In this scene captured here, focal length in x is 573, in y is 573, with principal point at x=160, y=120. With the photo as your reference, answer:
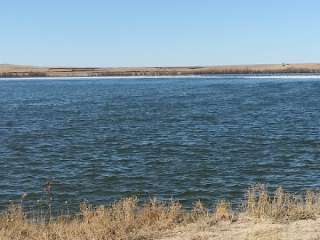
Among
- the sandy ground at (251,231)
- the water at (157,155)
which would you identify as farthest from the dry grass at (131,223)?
the water at (157,155)

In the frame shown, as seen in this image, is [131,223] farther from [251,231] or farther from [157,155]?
[157,155]

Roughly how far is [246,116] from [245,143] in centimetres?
1631

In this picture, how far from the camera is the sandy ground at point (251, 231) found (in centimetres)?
1096

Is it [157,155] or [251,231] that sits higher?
[251,231]

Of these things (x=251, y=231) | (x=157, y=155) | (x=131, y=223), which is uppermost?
(x=251, y=231)

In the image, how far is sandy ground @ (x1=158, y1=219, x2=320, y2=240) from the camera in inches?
432

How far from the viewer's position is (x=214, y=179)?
Result: 21062mm

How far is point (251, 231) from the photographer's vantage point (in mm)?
11383

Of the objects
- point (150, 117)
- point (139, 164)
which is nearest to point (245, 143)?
point (139, 164)

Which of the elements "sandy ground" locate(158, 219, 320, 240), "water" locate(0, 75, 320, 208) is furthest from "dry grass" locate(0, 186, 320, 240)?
"water" locate(0, 75, 320, 208)

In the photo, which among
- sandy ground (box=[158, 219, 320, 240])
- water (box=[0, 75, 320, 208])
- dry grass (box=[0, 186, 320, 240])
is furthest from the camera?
water (box=[0, 75, 320, 208])

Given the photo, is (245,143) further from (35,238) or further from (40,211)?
(35,238)

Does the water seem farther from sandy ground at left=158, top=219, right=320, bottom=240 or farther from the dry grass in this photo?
sandy ground at left=158, top=219, right=320, bottom=240

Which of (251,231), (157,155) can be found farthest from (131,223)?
(157,155)
